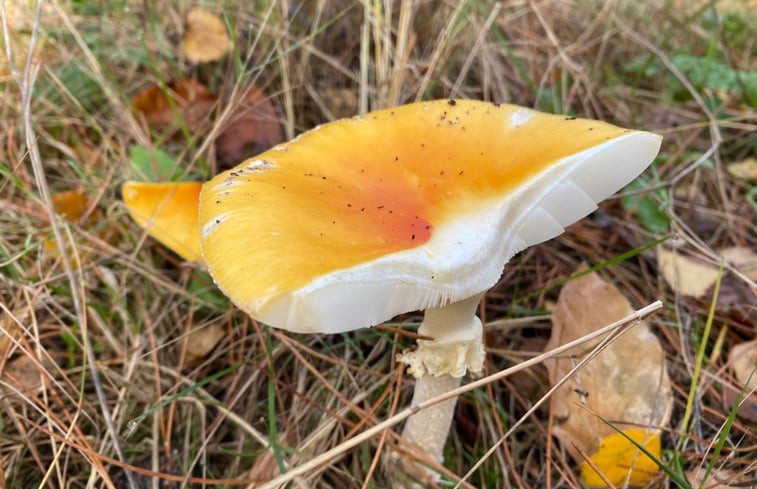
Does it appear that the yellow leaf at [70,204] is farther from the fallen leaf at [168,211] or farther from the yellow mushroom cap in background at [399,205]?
the yellow mushroom cap in background at [399,205]

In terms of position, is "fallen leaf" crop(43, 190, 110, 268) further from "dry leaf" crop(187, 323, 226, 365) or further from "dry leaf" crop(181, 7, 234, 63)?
"dry leaf" crop(181, 7, 234, 63)

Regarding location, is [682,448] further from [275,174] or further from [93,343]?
[93,343]

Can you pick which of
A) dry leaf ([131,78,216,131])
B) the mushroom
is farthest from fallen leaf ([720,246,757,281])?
dry leaf ([131,78,216,131])

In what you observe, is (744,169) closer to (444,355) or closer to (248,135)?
(444,355)

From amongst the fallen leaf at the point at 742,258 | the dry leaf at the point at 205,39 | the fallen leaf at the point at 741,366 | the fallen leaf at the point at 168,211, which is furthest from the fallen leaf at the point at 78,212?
the fallen leaf at the point at 742,258

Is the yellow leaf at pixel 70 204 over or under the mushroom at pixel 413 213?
under

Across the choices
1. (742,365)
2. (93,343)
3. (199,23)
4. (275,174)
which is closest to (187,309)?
(93,343)

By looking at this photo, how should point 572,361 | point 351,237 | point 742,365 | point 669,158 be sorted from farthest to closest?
point 669,158
point 742,365
point 572,361
point 351,237
